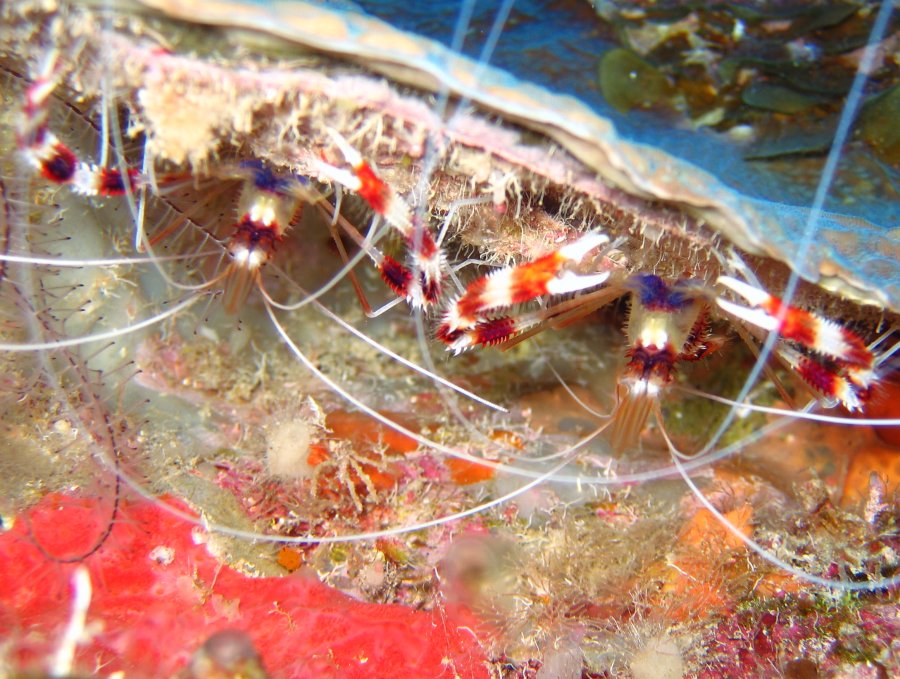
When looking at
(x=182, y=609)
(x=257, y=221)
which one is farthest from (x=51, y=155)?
(x=182, y=609)

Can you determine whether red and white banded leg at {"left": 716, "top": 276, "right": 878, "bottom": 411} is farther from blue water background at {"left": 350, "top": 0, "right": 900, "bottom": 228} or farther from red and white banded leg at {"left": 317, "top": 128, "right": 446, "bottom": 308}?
red and white banded leg at {"left": 317, "top": 128, "right": 446, "bottom": 308}

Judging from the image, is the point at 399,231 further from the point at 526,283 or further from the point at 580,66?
the point at 580,66

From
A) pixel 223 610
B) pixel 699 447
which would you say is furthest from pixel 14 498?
pixel 699 447

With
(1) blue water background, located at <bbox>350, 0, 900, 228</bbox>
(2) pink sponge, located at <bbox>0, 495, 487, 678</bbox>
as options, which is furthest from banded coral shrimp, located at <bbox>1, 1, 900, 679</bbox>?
(1) blue water background, located at <bbox>350, 0, 900, 228</bbox>

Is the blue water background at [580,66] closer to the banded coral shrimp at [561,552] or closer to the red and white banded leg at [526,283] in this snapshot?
the banded coral shrimp at [561,552]

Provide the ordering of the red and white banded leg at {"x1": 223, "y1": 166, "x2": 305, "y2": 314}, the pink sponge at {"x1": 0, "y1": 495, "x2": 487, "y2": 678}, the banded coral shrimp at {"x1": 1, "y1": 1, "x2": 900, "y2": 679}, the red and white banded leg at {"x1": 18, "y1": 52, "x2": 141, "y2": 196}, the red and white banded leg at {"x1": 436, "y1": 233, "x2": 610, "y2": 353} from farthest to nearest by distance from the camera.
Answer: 1. the red and white banded leg at {"x1": 223, "y1": 166, "x2": 305, "y2": 314}
2. the banded coral shrimp at {"x1": 1, "y1": 1, "x2": 900, "y2": 679}
3. the red and white banded leg at {"x1": 436, "y1": 233, "x2": 610, "y2": 353}
4. the pink sponge at {"x1": 0, "y1": 495, "x2": 487, "y2": 678}
5. the red and white banded leg at {"x1": 18, "y1": 52, "x2": 141, "y2": 196}

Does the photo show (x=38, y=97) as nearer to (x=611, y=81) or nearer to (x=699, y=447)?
(x=611, y=81)
